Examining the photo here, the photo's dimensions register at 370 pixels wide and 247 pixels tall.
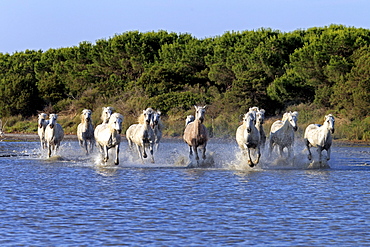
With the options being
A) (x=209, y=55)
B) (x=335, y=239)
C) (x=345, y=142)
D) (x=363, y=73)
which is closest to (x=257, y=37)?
(x=209, y=55)

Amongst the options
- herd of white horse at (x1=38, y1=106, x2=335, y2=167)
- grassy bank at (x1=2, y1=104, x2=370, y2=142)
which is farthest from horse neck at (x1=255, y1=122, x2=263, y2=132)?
grassy bank at (x1=2, y1=104, x2=370, y2=142)

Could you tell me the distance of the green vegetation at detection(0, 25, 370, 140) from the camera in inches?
1804

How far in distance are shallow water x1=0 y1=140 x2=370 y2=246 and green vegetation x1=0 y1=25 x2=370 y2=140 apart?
22.7 m

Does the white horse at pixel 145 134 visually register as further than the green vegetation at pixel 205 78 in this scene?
No

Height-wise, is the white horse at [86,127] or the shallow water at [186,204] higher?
the white horse at [86,127]

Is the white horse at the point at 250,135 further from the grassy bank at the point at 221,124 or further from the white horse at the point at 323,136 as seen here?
the grassy bank at the point at 221,124

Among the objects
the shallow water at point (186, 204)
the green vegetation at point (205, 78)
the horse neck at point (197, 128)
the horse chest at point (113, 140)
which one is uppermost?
the green vegetation at point (205, 78)

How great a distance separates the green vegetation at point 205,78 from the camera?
45.8 meters

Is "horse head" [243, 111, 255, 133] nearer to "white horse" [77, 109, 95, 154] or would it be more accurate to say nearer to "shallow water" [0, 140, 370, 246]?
"shallow water" [0, 140, 370, 246]

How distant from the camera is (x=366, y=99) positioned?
41.6 metres

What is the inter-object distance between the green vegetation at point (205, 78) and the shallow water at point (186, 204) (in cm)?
2267

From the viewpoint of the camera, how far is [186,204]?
13.3 meters

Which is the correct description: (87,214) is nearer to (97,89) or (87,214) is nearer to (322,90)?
(322,90)

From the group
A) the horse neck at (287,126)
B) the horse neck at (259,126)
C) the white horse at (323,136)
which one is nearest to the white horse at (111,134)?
the horse neck at (259,126)
